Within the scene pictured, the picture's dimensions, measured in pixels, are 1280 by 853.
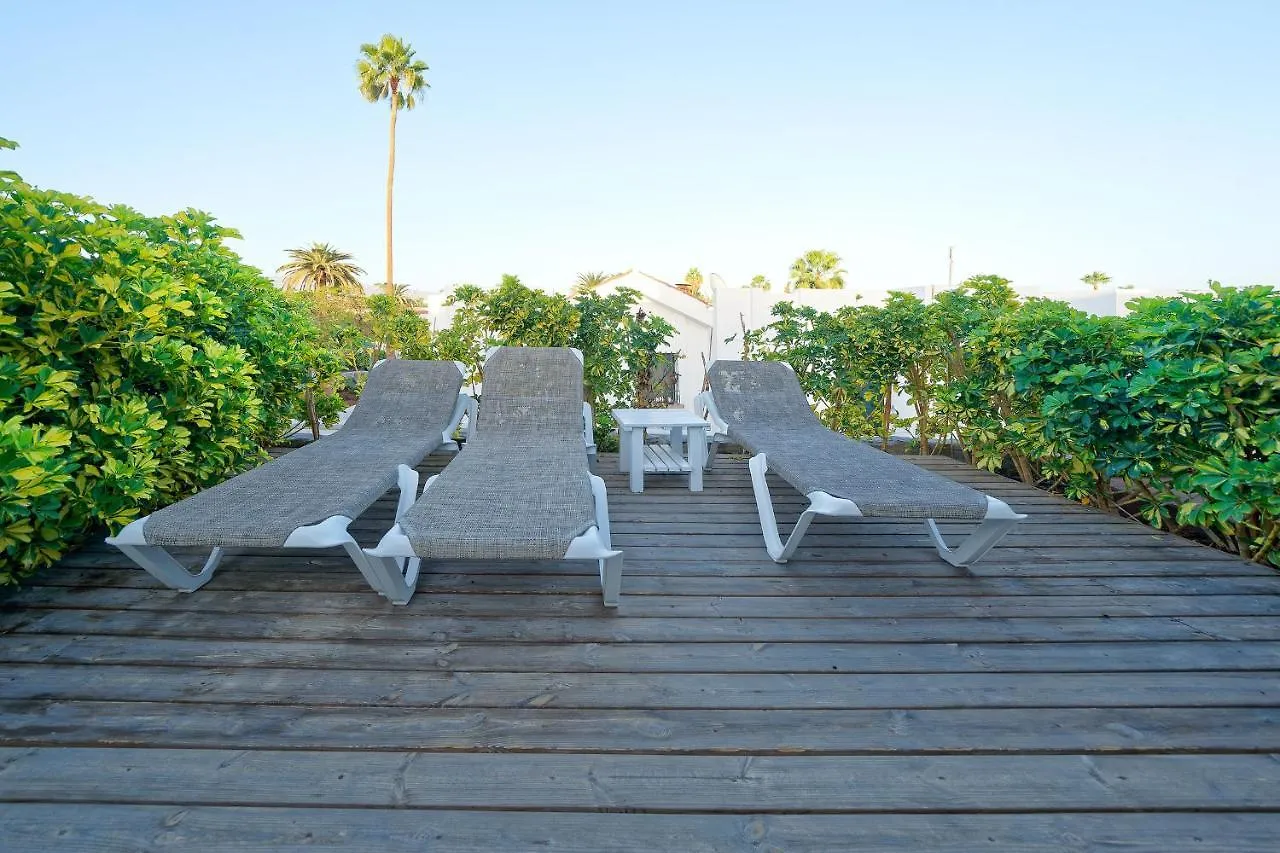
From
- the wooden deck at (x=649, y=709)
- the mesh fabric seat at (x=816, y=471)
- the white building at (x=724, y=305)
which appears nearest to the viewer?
the wooden deck at (x=649, y=709)

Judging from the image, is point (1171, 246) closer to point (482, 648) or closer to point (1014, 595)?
point (1014, 595)

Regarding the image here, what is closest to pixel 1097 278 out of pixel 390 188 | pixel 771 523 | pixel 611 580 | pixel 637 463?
pixel 390 188

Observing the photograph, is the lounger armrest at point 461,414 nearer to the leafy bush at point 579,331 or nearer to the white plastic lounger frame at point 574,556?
the leafy bush at point 579,331

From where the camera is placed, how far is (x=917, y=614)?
2.35 metres

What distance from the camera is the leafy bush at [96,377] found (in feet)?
7.09

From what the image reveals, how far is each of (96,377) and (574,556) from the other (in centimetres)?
243

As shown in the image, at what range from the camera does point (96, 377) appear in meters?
2.70

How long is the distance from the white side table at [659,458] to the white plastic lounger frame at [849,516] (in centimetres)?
85

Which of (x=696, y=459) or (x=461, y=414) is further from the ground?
(x=461, y=414)

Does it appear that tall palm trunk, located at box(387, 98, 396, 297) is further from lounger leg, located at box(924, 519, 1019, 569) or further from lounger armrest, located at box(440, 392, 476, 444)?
lounger leg, located at box(924, 519, 1019, 569)

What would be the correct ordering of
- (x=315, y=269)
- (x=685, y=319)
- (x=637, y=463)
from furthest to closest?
1. (x=315, y=269)
2. (x=685, y=319)
3. (x=637, y=463)

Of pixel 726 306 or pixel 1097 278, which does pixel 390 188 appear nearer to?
pixel 726 306

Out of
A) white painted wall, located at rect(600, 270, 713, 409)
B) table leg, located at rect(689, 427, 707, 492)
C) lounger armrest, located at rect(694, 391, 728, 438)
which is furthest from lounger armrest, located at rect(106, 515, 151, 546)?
white painted wall, located at rect(600, 270, 713, 409)

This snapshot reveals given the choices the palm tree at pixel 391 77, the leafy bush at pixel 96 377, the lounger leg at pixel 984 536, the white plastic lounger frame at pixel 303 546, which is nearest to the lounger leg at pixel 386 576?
the white plastic lounger frame at pixel 303 546
